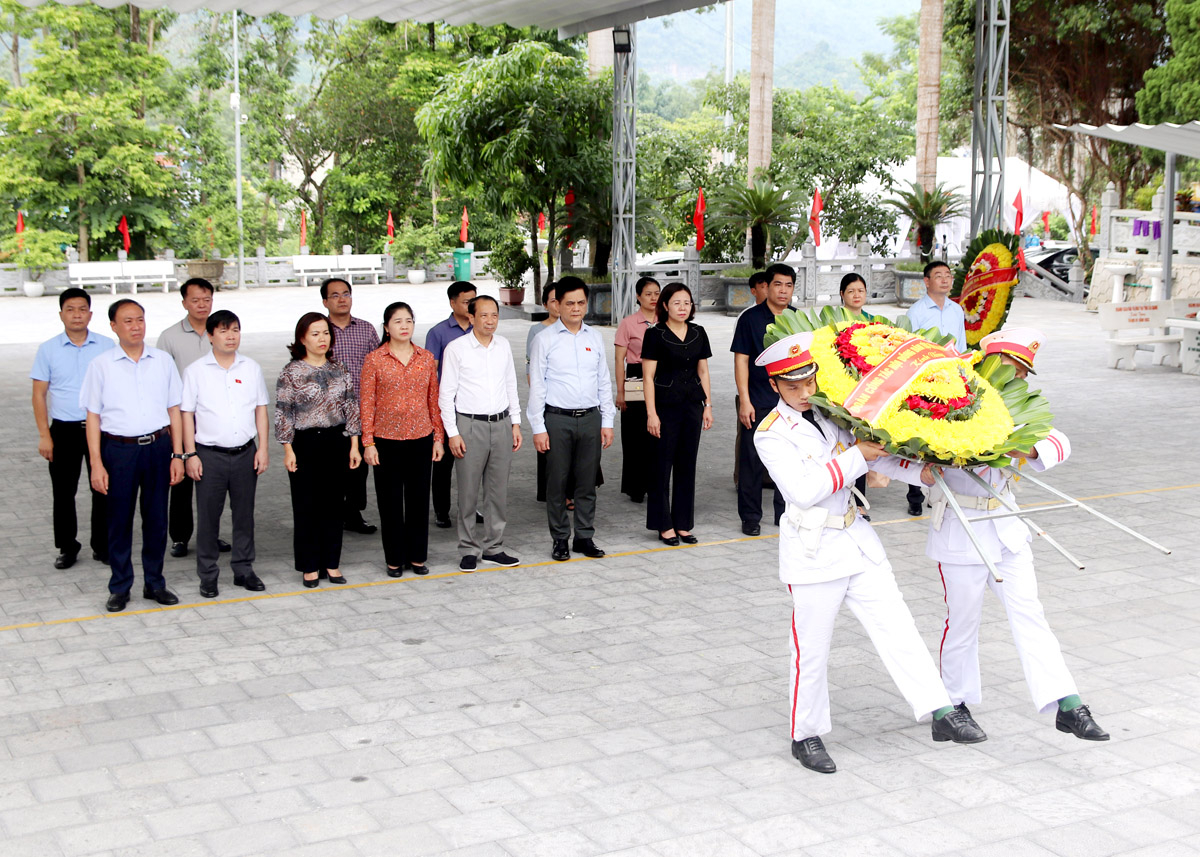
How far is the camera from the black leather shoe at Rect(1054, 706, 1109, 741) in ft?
16.5

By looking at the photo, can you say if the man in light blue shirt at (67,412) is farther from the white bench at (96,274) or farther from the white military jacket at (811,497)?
the white bench at (96,274)

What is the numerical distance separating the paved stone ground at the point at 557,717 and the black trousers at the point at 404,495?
0.22m

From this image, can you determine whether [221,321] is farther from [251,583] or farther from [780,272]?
[780,272]

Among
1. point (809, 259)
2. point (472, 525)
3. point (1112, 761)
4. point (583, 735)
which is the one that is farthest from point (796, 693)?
point (809, 259)

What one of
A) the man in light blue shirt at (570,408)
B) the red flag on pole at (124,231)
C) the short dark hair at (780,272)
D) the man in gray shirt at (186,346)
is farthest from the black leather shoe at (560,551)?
the red flag on pole at (124,231)

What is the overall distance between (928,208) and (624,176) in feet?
26.6

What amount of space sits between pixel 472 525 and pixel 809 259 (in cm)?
1937

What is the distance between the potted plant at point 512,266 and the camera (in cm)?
2475

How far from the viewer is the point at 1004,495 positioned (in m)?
5.09

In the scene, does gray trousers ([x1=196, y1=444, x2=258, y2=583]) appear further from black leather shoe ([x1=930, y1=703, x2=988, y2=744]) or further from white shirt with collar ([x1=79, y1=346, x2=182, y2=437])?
black leather shoe ([x1=930, y1=703, x2=988, y2=744])

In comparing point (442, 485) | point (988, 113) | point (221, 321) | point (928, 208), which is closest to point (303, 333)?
point (221, 321)

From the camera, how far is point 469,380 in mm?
7363

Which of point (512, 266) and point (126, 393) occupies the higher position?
point (512, 266)

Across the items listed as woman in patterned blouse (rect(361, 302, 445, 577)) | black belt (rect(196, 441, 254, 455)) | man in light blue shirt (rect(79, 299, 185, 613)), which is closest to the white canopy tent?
woman in patterned blouse (rect(361, 302, 445, 577))
